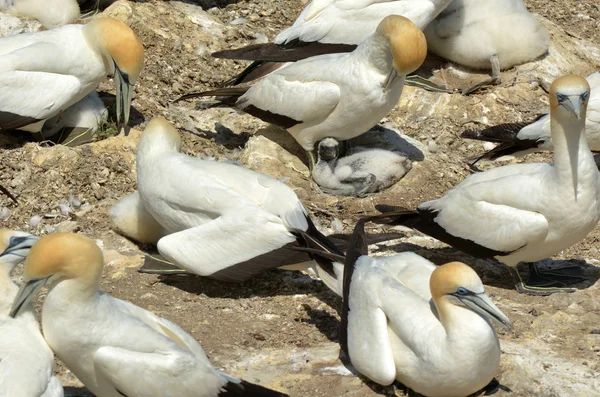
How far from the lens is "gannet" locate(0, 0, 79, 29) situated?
889 cm

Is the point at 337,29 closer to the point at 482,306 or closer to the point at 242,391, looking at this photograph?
the point at 482,306

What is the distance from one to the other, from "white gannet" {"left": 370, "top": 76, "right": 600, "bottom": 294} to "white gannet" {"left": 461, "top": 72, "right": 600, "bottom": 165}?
1116mm

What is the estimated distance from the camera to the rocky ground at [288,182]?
18.4ft

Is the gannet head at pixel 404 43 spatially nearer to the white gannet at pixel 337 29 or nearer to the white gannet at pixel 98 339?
the white gannet at pixel 337 29

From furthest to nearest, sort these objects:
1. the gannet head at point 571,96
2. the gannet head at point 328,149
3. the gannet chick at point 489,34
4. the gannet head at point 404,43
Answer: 1. the gannet chick at point 489,34
2. the gannet head at point 328,149
3. the gannet head at point 404,43
4. the gannet head at point 571,96

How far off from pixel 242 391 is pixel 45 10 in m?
5.04

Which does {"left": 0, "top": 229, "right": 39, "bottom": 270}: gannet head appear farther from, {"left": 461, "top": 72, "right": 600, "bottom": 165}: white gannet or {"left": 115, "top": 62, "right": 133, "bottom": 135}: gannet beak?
{"left": 461, "top": 72, "right": 600, "bottom": 165}: white gannet

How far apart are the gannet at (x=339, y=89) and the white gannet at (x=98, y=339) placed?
328 cm

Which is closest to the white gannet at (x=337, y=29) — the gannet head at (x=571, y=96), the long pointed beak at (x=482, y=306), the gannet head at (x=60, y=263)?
the gannet head at (x=571, y=96)

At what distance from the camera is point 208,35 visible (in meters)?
9.36

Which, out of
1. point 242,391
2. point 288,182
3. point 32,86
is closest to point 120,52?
point 32,86

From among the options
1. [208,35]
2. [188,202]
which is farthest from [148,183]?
[208,35]

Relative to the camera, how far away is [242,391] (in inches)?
189

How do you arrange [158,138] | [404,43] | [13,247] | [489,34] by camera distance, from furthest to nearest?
[489,34] → [404,43] → [158,138] → [13,247]
